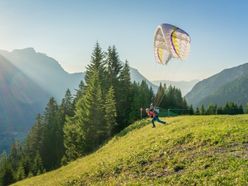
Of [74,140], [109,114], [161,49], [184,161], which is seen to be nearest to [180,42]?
[161,49]

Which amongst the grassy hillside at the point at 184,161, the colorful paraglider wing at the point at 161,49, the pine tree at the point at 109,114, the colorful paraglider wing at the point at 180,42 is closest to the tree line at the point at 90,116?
the pine tree at the point at 109,114

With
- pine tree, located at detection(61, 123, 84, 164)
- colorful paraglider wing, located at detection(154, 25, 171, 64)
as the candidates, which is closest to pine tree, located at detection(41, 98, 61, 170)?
pine tree, located at detection(61, 123, 84, 164)

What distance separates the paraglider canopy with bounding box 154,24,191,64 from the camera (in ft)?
98.0

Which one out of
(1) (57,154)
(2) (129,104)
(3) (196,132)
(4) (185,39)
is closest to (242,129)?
(3) (196,132)

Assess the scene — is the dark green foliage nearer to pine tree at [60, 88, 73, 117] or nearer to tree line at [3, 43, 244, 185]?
→ tree line at [3, 43, 244, 185]

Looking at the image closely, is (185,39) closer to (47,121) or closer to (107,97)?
(107,97)

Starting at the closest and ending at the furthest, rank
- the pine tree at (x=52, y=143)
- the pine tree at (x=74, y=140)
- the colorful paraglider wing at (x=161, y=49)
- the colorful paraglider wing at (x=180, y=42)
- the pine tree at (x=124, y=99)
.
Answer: the colorful paraglider wing at (x=180, y=42), the colorful paraglider wing at (x=161, y=49), the pine tree at (x=74, y=140), the pine tree at (x=124, y=99), the pine tree at (x=52, y=143)

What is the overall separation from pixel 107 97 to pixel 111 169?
39.9 m

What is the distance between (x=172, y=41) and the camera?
101 feet

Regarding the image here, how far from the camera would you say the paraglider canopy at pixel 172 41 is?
29.9m

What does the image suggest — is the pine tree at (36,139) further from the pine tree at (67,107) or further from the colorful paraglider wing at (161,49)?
the colorful paraglider wing at (161,49)

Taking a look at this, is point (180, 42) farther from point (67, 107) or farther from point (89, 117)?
point (67, 107)

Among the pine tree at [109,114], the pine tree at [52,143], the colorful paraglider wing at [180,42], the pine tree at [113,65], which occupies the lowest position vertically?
the pine tree at [52,143]

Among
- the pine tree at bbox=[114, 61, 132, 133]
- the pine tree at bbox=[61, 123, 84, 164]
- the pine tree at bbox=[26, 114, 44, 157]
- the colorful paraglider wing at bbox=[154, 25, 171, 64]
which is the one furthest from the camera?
the pine tree at bbox=[26, 114, 44, 157]
